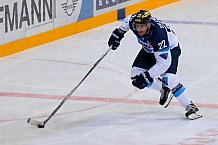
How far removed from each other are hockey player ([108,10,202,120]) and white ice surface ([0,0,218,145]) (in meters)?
0.21

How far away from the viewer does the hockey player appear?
7.41 metres

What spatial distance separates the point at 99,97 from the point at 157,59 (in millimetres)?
1301

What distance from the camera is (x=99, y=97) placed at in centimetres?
862

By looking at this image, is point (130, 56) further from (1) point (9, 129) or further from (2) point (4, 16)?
(1) point (9, 129)

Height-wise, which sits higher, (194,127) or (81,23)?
(194,127)

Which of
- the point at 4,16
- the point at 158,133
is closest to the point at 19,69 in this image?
the point at 4,16

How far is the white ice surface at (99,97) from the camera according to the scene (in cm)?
724

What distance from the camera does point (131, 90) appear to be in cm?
895

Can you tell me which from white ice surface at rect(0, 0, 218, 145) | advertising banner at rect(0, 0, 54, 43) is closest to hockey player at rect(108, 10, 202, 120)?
white ice surface at rect(0, 0, 218, 145)

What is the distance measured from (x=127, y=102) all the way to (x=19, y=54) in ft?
8.95

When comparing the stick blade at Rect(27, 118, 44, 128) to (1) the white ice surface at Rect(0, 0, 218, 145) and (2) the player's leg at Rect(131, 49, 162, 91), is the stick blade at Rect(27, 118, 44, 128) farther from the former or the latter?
(2) the player's leg at Rect(131, 49, 162, 91)

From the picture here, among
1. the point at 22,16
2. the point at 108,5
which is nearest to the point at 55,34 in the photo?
the point at 22,16

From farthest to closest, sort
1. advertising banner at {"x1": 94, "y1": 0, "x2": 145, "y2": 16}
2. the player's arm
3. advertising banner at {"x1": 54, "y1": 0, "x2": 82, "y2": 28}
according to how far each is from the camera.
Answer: advertising banner at {"x1": 94, "y1": 0, "x2": 145, "y2": 16} → advertising banner at {"x1": 54, "y1": 0, "x2": 82, "y2": 28} → the player's arm

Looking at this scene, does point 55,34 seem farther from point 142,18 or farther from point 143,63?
point 142,18
